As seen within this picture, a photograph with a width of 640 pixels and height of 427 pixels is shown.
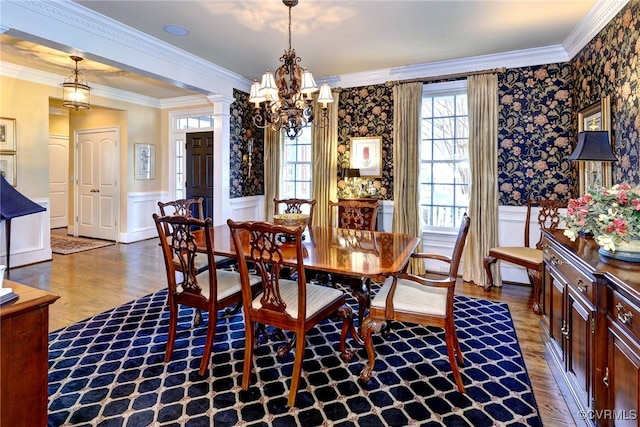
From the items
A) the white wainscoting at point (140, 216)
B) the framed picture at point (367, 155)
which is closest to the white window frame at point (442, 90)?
the framed picture at point (367, 155)

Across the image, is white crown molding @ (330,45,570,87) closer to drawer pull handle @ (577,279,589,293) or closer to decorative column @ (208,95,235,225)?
decorative column @ (208,95,235,225)

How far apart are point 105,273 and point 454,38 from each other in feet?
16.6

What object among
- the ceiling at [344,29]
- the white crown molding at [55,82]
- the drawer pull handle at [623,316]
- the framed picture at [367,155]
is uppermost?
the white crown molding at [55,82]

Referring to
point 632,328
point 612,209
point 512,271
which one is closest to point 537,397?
point 632,328

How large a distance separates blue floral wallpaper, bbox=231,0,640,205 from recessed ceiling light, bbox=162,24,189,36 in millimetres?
1735

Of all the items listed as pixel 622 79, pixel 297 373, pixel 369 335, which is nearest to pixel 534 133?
pixel 622 79

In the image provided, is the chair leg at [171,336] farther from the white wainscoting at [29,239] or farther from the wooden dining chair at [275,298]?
the white wainscoting at [29,239]

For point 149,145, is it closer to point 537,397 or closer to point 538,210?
point 538,210

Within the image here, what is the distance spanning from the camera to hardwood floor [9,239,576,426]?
7.32 ft

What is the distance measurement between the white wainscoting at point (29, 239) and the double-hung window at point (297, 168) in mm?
3529

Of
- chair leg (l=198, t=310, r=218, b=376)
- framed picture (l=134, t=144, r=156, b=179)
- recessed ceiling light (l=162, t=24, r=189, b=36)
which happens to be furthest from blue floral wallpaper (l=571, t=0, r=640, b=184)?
framed picture (l=134, t=144, r=156, b=179)

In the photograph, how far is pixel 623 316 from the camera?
1451 millimetres

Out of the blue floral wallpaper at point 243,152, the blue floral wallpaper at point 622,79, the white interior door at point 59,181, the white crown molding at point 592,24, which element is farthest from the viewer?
the white interior door at point 59,181

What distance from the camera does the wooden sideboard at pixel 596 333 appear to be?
1.41 m
